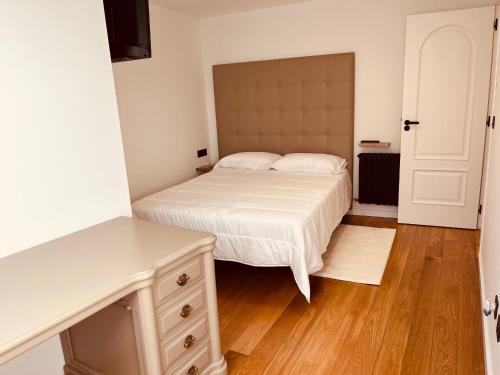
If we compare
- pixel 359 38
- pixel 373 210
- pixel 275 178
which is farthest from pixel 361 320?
pixel 359 38

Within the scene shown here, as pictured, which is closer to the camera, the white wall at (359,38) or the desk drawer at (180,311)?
the desk drawer at (180,311)

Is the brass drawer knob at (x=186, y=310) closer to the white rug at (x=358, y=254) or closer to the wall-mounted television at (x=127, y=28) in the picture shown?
the wall-mounted television at (x=127, y=28)

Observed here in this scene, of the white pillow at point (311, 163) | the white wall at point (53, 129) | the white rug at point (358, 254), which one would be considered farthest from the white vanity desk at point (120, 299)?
the white pillow at point (311, 163)

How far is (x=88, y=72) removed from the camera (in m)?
1.88

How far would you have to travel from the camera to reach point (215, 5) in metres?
3.98

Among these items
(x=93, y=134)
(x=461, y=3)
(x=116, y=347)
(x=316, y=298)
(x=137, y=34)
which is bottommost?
(x=316, y=298)

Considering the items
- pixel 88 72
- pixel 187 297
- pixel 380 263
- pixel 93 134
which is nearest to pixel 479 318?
pixel 380 263

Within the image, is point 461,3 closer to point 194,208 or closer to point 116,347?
point 194,208

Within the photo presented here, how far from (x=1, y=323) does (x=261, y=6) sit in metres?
3.87

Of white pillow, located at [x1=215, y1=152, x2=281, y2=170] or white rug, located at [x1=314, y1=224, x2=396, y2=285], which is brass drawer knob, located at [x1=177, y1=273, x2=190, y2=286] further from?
white pillow, located at [x1=215, y1=152, x2=281, y2=170]

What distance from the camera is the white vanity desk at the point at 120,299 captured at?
1204 mm

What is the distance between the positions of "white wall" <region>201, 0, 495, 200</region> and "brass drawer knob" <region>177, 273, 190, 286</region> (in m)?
2.96

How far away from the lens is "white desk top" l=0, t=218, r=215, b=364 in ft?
3.67

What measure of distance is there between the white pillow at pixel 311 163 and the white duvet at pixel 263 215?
249 millimetres
